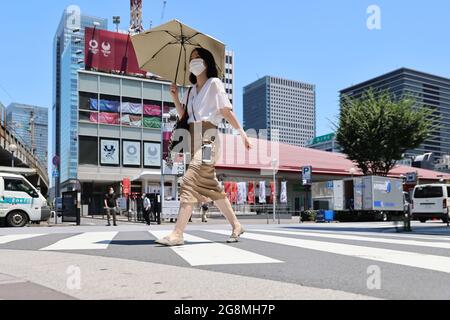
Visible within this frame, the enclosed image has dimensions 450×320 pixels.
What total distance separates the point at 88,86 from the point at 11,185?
46.0m

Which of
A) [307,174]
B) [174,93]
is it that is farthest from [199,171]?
[307,174]

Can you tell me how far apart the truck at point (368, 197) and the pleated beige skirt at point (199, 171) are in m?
25.3

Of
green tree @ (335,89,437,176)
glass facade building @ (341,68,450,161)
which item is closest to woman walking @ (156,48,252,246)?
green tree @ (335,89,437,176)

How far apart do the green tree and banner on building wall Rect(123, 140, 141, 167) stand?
110ft

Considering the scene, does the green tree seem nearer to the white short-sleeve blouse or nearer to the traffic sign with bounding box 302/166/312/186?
the traffic sign with bounding box 302/166/312/186

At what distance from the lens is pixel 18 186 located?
18.4 m

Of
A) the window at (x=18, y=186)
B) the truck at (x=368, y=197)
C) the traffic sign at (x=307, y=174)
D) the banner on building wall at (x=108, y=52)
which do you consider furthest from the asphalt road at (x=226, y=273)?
the banner on building wall at (x=108, y=52)

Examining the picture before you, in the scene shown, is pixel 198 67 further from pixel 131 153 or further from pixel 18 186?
pixel 131 153

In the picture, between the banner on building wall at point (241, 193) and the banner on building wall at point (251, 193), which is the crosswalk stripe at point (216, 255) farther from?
the banner on building wall at point (251, 193)

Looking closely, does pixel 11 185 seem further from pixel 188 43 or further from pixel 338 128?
pixel 338 128

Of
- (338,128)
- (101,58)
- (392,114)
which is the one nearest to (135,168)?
(101,58)

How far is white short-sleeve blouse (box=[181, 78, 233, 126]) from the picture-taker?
6344 mm

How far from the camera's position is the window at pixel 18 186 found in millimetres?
18138

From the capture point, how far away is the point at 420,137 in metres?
36.1
